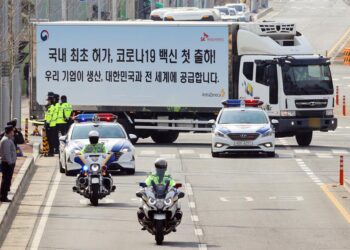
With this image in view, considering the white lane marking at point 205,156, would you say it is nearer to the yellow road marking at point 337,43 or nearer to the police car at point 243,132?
the police car at point 243,132

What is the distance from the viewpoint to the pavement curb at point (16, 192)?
2592 centimetres

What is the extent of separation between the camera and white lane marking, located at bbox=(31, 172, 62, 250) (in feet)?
80.2

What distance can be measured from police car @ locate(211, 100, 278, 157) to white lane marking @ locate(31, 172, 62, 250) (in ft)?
20.8

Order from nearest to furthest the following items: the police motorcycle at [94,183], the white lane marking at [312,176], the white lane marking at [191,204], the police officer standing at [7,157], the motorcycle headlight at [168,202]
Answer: the motorcycle headlight at [168,202], the police officer standing at [7,157], the police motorcycle at [94,183], the white lane marking at [191,204], the white lane marking at [312,176]

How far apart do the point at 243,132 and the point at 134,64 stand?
6512 mm

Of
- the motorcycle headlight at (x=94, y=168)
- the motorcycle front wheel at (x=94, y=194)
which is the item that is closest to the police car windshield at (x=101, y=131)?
the motorcycle front wheel at (x=94, y=194)

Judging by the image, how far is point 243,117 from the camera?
43094 mm

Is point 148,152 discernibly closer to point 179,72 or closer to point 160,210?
point 179,72

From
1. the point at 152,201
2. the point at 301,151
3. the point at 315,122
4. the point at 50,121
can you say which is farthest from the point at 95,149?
the point at 315,122

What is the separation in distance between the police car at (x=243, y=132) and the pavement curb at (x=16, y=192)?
5361 mm

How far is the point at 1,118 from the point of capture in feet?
143

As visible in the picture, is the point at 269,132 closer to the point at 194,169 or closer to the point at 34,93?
the point at 194,169

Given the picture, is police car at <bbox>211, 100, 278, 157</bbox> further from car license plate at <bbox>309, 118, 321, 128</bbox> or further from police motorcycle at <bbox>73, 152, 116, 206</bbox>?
police motorcycle at <bbox>73, 152, 116, 206</bbox>

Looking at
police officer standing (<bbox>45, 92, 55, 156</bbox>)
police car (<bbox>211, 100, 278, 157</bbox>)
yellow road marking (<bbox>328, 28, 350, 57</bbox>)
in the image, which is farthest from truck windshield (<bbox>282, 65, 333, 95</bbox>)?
yellow road marking (<bbox>328, 28, 350, 57</bbox>)
